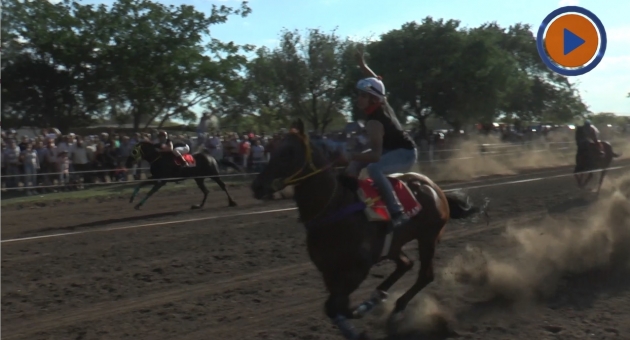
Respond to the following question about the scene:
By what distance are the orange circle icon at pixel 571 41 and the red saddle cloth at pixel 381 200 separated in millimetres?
2097

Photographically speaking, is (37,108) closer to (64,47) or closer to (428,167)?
(64,47)

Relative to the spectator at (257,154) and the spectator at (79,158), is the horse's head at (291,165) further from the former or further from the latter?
the spectator at (257,154)

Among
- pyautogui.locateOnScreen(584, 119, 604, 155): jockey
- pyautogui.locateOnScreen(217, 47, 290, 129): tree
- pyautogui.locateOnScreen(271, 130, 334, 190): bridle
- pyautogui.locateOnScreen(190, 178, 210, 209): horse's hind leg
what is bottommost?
pyautogui.locateOnScreen(190, 178, 210, 209): horse's hind leg

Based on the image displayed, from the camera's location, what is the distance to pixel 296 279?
9.93 metres

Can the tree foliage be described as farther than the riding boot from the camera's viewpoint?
Yes

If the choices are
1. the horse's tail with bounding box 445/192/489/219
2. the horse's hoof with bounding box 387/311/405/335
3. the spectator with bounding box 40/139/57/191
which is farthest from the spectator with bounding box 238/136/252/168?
the horse's hoof with bounding box 387/311/405/335

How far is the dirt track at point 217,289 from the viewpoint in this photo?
7.60 m

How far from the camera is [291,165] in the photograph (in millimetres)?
6828

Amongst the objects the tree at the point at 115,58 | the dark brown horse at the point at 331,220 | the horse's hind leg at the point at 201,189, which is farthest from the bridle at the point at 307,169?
the tree at the point at 115,58

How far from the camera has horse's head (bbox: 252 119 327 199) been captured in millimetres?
6594

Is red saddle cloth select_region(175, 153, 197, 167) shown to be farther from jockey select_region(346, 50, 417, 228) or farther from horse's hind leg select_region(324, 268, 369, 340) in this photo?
horse's hind leg select_region(324, 268, 369, 340)

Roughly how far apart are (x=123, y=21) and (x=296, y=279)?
23.6 m

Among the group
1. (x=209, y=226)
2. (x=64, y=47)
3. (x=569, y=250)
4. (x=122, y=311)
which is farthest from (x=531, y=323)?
(x=64, y=47)

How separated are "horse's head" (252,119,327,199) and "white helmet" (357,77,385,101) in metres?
0.73
